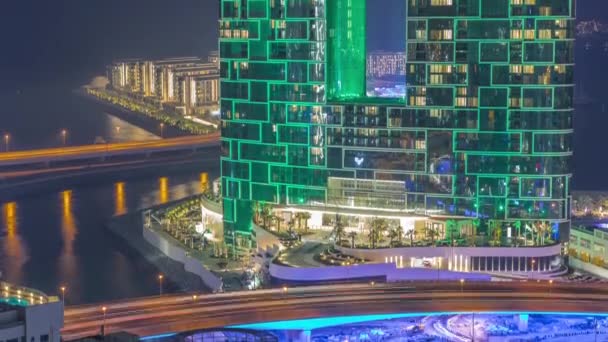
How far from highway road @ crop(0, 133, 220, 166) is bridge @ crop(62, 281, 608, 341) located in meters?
19.3

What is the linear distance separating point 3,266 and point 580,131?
21.3 metres

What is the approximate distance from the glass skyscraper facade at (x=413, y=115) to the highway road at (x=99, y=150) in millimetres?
14479

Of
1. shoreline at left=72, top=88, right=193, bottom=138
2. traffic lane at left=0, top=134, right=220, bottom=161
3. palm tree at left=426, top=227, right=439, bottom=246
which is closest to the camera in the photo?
palm tree at left=426, top=227, right=439, bottom=246

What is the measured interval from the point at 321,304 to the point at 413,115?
4.78 m

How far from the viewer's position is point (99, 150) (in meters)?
36.2

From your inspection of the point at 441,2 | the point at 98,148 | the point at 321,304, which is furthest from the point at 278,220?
the point at 98,148

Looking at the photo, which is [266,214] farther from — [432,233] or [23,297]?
[23,297]

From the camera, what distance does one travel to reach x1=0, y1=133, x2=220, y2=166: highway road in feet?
114

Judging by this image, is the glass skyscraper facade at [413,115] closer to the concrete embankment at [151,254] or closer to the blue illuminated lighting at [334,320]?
the concrete embankment at [151,254]

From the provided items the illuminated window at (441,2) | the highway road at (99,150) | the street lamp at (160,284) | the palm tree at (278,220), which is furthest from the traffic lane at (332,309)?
the highway road at (99,150)

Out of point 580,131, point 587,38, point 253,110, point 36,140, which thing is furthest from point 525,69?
point 587,38

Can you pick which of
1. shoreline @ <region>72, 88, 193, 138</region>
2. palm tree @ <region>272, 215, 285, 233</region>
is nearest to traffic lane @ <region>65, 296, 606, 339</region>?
palm tree @ <region>272, 215, 285, 233</region>

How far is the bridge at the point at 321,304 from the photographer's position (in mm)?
14844

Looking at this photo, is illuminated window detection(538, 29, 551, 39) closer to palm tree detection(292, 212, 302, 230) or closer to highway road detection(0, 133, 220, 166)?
palm tree detection(292, 212, 302, 230)
